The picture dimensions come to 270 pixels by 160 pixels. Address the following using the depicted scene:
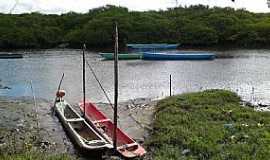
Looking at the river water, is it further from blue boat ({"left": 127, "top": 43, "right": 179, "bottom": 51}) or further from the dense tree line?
the dense tree line

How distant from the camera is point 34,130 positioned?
16953mm

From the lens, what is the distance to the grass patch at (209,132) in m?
11.6

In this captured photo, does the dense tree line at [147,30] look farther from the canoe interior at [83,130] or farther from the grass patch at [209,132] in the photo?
the canoe interior at [83,130]

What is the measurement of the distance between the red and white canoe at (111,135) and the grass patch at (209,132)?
589 millimetres

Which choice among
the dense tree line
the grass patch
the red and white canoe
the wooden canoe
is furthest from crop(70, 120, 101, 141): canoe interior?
the dense tree line

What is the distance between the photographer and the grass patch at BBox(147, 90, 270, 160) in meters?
11.6

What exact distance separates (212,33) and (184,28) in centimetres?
596

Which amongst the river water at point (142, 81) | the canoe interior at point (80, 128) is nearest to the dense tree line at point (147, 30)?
the river water at point (142, 81)

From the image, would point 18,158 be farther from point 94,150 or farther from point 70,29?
point 70,29

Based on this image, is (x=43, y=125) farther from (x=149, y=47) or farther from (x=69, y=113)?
(x=149, y=47)

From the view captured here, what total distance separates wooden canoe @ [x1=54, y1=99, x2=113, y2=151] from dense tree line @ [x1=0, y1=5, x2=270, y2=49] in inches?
2372

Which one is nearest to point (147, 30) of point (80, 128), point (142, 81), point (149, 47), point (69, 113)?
point (149, 47)

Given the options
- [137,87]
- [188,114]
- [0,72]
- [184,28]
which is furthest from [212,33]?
[188,114]

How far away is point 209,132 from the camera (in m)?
13.5
